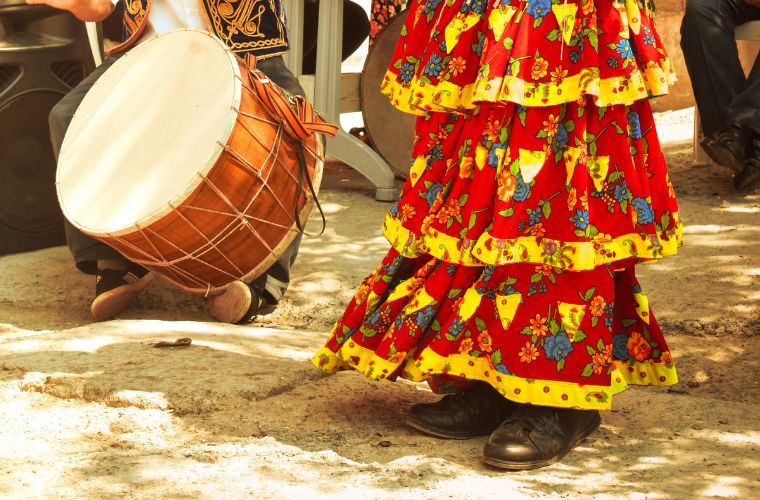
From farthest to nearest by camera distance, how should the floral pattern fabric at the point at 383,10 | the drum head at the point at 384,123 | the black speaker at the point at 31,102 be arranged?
the floral pattern fabric at the point at 383,10 → the drum head at the point at 384,123 → the black speaker at the point at 31,102

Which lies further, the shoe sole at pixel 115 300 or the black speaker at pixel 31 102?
the black speaker at pixel 31 102

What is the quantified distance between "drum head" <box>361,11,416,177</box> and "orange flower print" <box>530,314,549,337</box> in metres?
3.25

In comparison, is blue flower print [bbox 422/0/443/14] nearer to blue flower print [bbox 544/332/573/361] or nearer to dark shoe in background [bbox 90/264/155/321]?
blue flower print [bbox 544/332/573/361]

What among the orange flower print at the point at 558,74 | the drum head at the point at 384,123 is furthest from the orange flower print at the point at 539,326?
the drum head at the point at 384,123

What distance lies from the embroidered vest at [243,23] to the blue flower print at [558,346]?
1.78m

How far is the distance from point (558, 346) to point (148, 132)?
1.65 meters

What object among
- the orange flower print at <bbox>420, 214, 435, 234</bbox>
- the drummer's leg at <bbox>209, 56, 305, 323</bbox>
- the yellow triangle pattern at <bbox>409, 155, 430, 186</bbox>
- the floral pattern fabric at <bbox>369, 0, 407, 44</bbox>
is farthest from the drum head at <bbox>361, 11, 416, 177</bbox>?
the orange flower print at <bbox>420, 214, 435, 234</bbox>

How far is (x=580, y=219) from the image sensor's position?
2057 millimetres

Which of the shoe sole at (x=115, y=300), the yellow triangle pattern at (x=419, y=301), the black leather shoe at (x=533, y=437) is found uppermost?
the yellow triangle pattern at (x=419, y=301)

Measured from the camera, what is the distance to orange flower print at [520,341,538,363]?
209 cm

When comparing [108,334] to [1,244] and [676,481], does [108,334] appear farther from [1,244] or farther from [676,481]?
[676,481]

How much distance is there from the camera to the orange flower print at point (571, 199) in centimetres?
206

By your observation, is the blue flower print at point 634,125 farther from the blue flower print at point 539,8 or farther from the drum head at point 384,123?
the drum head at point 384,123

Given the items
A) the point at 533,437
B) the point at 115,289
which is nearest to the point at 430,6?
the point at 533,437
